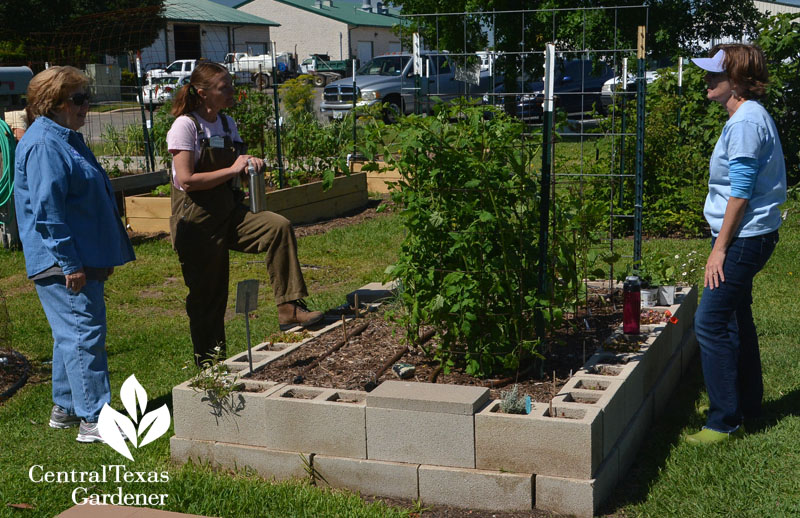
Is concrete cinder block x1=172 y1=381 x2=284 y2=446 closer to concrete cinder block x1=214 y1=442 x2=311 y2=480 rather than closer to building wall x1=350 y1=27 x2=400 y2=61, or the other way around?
concrete cinder block x1=214 y1=442 x2=311 y2=480

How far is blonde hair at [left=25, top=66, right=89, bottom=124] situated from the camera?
434 centimetres

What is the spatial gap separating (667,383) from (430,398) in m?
1.79

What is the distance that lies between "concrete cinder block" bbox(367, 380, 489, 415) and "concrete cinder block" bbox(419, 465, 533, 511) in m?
0.26

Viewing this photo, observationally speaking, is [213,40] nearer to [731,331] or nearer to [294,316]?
[294,316]

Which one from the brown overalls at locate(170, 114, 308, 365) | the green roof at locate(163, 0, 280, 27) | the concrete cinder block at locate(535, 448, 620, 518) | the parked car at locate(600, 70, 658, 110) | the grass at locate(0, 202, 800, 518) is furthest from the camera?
the green roof at locate(163, 0, 280, 27)

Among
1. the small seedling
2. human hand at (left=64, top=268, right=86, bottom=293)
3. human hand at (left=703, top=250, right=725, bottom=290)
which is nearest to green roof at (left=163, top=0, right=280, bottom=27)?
human hand at (left=64, top=268, right=86, bottom=293)

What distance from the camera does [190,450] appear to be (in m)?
4.09

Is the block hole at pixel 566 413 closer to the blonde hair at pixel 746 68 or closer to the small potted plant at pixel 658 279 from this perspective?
the blonde hair at pixel 746 68

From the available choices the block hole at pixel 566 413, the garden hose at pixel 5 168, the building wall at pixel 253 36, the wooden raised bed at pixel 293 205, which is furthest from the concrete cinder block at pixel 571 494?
the building wall at pixel 253 36

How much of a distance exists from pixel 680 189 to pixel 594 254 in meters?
5.09

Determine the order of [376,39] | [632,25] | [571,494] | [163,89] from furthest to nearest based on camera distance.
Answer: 1. [376,39]
2. [632,25]
3. [163,89]
4. [571,494]

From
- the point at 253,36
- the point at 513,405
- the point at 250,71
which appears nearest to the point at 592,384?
the point at 513,405

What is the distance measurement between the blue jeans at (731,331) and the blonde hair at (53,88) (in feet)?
10.7

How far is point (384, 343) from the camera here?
5.01 meters
